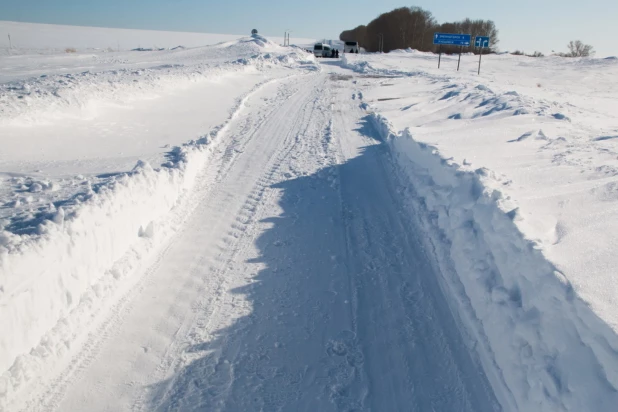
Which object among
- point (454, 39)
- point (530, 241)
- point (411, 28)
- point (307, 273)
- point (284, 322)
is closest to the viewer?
point (530, 241)

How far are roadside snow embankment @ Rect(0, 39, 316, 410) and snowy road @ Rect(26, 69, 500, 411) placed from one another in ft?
0.69

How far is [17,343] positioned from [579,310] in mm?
4317

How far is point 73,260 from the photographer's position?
453 cm

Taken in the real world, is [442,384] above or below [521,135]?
below

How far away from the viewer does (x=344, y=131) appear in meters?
12.3

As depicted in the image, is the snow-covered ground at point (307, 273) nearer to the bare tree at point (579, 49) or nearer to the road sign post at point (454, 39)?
the road sign post at point (454, 39)

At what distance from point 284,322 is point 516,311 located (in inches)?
83.4

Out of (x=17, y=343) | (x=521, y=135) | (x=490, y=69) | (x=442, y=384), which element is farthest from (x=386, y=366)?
(x=490, y=69)

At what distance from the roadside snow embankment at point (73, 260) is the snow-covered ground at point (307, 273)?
0.06 ft

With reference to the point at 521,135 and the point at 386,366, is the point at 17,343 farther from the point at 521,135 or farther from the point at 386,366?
the point at 521,135

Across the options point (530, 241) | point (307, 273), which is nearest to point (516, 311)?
point (530, 241)

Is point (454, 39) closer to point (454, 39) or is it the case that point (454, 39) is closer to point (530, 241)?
point (454, 39)

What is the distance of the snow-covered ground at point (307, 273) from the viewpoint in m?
3.58

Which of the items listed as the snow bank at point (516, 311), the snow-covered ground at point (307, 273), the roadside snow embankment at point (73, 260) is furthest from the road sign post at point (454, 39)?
the roadside snow embankment at point (73, 260)
